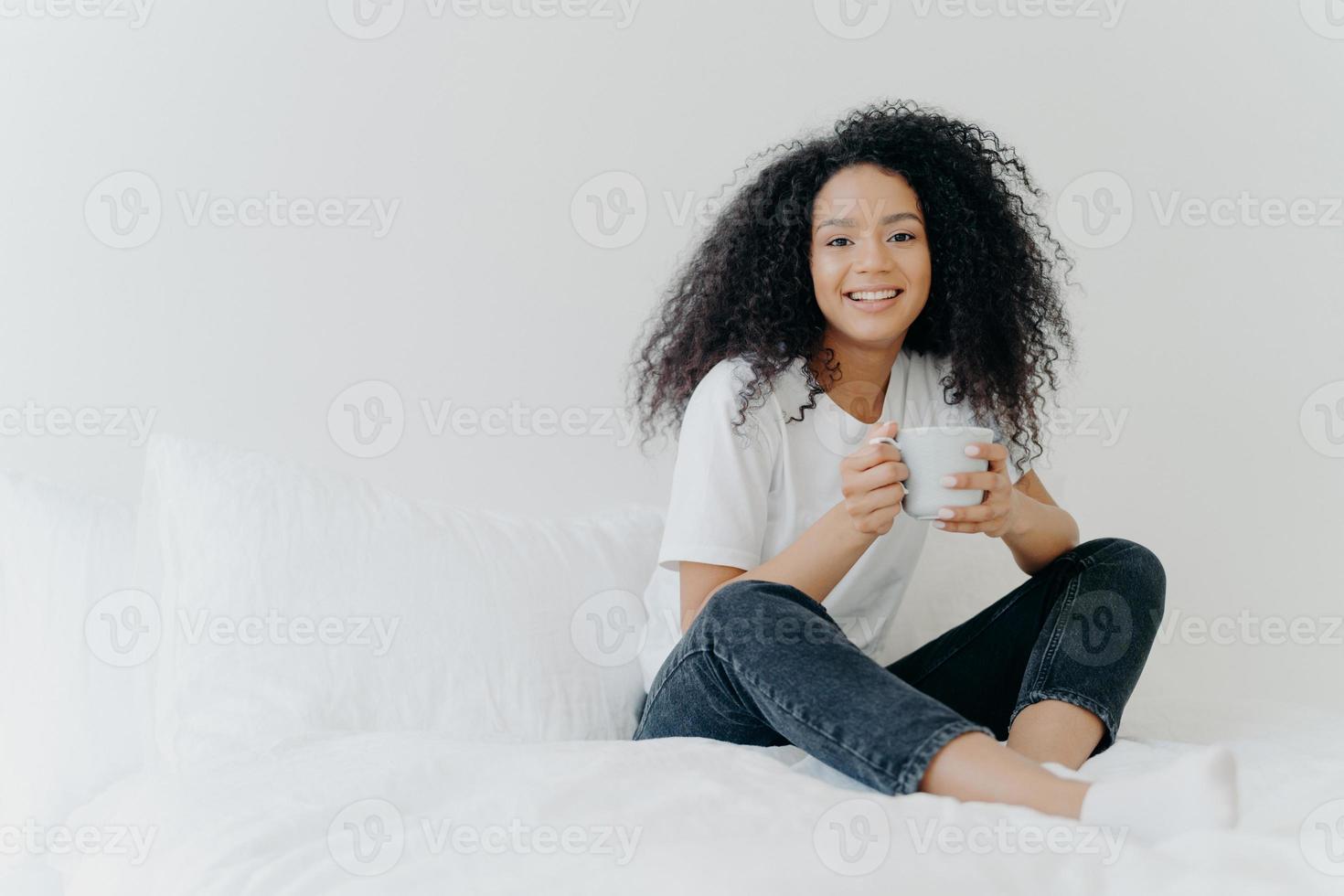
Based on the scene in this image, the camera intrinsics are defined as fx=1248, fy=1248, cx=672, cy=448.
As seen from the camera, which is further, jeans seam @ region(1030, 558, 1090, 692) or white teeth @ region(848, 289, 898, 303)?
white teeth @ region(848, 289, 898, 303)

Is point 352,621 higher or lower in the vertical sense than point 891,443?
lower

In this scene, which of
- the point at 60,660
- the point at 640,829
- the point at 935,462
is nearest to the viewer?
the point at 640,829

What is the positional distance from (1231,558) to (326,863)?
176cm

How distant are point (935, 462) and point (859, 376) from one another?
38cm

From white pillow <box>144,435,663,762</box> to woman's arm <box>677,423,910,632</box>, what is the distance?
19 cm

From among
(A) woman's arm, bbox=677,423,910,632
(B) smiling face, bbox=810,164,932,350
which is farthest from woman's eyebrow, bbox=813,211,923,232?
(A) woman's arm, bbox=677,423,910,632

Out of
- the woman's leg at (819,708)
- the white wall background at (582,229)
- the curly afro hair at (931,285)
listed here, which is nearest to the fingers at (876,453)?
the woman's leg at (819,708)

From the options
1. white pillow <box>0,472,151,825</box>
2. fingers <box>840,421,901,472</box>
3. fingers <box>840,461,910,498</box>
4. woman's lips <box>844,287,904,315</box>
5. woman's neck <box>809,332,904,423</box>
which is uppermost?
woman's lips <box>844,287,904,315</box>

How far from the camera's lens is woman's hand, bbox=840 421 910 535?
4.01 ft

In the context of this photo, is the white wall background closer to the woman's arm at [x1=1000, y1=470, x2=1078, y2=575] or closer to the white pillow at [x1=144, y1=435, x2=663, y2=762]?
the white pillow at [x1=144, y1=435, x2=663, y2=762]

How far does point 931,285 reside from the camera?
5.35ft

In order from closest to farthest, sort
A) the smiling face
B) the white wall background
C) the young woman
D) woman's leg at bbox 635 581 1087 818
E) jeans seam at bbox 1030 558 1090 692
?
woman's leg at bbox 635 581 1087 818 → the young woman → jeans seam at bbox 1030 558 1090 692 → the smiling face → the white wall background

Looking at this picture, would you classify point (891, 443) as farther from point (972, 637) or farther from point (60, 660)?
point (60, 660)

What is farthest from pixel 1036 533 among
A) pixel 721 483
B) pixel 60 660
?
pixel 60 660
